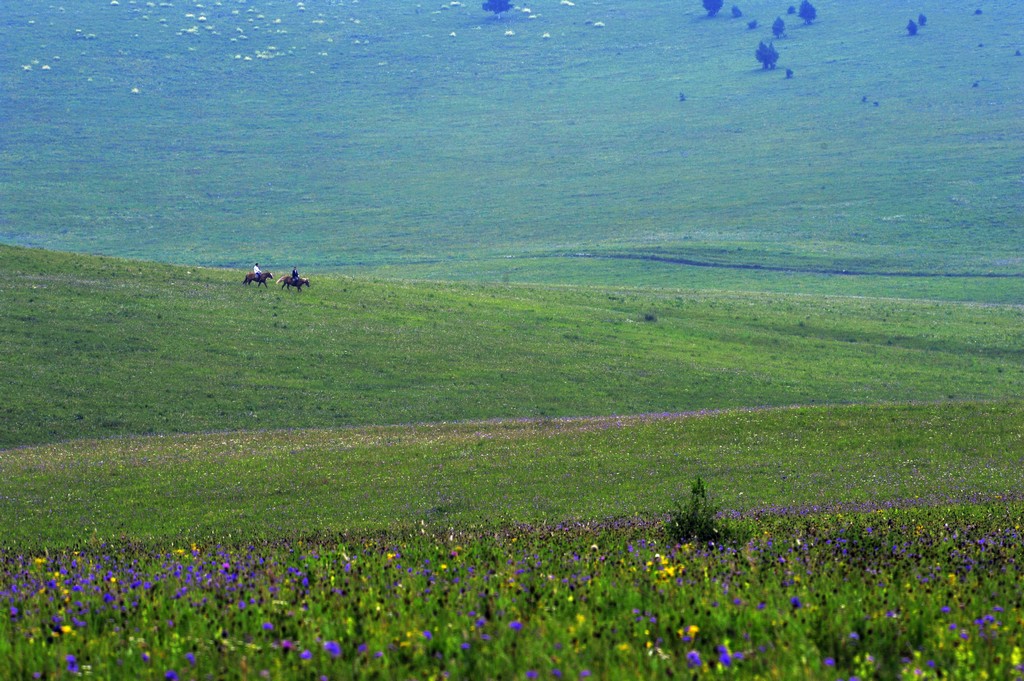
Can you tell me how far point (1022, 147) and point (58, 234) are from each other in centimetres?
14478

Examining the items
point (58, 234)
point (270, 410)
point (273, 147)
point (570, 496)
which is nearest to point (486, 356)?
point (270, 410)

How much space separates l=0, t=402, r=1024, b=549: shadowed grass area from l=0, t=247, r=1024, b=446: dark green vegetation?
22.4 feet

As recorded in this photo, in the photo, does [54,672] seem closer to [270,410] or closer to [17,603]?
[17,603]

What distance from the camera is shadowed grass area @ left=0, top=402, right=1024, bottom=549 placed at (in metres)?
25.8

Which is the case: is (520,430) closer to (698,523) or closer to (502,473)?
(502,473)

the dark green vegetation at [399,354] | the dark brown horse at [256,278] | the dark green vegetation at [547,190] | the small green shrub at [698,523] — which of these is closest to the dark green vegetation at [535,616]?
the small green shrub at [698,523]

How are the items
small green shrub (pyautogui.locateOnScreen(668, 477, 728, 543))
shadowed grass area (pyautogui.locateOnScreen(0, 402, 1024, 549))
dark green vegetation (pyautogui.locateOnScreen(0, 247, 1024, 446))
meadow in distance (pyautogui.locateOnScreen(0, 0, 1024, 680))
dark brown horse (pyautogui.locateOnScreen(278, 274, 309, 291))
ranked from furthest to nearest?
dark brown horse (pyautogui.locateOnScreen(278, 274, 309, 291)), dark green vegetation (pyautogui.locateOnScreen(0, 247, 1024, 446)), shadowed grass area (pyautogui.locateOnScreen(0, 402, 1024, 549)), small green shrub (pyautogui.locateOnScreen(668, 477, 728, 543)), meadow in distance (pyautogui.locateOnScreen(0, 0, 1024, 680))

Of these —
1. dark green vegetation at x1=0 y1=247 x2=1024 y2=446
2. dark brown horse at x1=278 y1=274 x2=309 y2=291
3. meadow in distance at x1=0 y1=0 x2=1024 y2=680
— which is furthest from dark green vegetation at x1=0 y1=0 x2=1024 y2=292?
dark brown horse at x1=278 y1=274 x2=309 y2=291

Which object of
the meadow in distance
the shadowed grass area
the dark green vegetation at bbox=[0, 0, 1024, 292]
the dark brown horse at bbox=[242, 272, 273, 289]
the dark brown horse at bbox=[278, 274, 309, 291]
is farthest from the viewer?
the dark green vegetation at bbox=[0, 0, 1024, 292]

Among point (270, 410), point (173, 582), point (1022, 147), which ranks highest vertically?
point (1022, 147)

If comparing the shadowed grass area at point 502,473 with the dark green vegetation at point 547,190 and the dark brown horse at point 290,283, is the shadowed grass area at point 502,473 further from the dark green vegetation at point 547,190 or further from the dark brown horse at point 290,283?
the dark green vegetation at point 547,190

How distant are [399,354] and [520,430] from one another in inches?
698

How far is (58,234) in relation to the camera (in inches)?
5689

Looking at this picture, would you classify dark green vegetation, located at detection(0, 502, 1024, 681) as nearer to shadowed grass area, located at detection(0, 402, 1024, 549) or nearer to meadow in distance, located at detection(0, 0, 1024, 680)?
meadow in distance, located at detection(0, 0, 1024, 680)
